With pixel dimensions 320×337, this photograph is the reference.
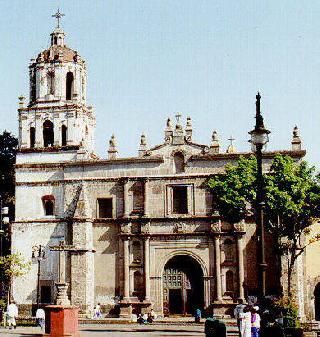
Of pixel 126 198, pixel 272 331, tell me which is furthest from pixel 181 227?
pixel 272 331

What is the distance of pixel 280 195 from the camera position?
114ft

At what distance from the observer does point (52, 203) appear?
47.2m

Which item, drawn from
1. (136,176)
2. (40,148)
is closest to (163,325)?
(136,176)

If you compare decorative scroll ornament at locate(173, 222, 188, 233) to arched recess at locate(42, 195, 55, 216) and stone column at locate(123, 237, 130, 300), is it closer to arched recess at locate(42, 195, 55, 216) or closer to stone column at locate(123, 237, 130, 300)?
stone column at locate(123, 237, 130, 300)

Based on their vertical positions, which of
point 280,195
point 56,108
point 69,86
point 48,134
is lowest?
point 280,195

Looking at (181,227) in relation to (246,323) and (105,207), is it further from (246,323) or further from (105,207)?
(246,323)

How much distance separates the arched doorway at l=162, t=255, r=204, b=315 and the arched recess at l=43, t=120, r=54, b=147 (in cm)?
1190

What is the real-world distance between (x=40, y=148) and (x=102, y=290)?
1055 centimetres

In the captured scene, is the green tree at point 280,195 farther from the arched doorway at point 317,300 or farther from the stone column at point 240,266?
the arched doorway at point 317,300

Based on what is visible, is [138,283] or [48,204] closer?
[138,283]

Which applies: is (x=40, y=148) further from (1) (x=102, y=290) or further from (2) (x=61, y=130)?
(1) (x=102, y=290)

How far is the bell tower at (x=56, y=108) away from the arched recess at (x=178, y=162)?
243 inches

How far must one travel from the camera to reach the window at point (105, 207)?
46.4m

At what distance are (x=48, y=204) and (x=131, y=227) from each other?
6160mm
